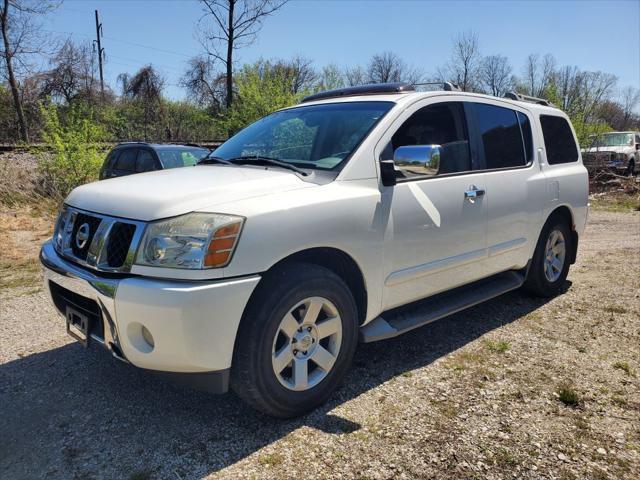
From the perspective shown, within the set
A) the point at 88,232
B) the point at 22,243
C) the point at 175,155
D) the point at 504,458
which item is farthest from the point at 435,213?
the point at 22,243

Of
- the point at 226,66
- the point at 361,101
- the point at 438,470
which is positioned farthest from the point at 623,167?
the point at 438,470

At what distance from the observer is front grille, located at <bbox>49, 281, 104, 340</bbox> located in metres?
2.67

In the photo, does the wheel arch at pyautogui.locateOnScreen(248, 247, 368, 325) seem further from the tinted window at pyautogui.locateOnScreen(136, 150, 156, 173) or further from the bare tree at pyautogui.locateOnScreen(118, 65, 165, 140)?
the bare tree at pyautogui.locateOnScreen(118, 65, 165, 140)

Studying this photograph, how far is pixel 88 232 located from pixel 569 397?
2.96m

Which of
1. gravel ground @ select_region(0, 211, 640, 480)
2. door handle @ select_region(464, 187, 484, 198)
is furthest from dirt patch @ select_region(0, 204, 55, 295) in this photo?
door handle @ select_region(464, 187, 484, 198)

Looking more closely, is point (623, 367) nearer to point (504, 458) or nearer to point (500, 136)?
point (504, 458)

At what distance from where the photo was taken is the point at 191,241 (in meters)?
2.38

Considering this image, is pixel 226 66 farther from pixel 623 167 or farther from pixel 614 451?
pixel 614 451

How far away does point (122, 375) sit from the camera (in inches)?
134

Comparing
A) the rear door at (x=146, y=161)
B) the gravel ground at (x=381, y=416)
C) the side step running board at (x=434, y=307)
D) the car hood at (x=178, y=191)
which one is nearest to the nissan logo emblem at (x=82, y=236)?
the car hood at (x=178, y=191)

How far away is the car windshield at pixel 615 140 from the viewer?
17.4 metres

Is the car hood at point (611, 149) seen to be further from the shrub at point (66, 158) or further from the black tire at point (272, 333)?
the black tire at point (272, 333)

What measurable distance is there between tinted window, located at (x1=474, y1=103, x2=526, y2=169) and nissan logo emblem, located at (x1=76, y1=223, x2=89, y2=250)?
2.91 metres

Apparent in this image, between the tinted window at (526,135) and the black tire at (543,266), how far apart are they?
71 centimetres
